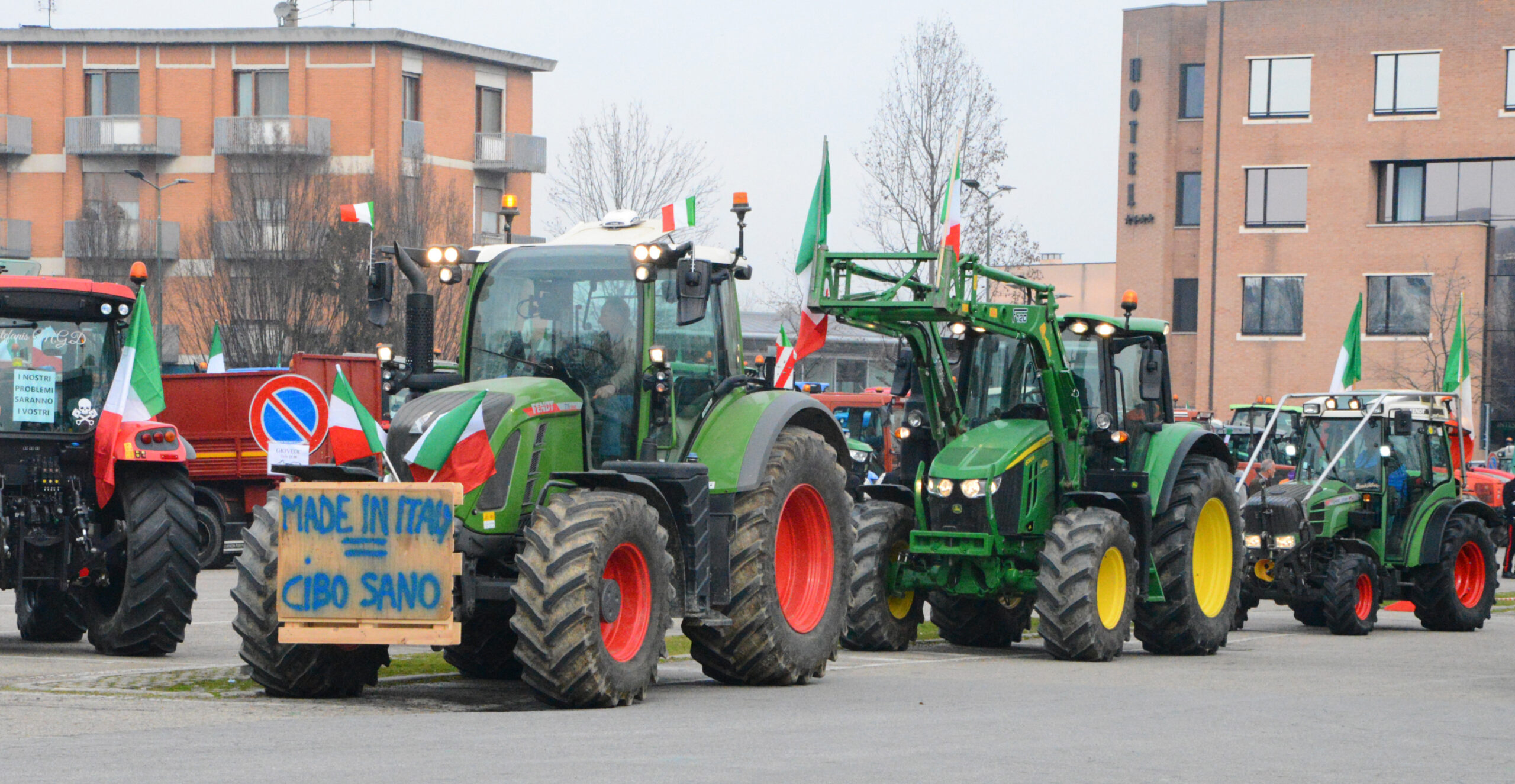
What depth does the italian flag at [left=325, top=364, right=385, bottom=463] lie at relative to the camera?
39.0 feet

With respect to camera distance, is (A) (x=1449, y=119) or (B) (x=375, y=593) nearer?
(B) (x=375, y=593)

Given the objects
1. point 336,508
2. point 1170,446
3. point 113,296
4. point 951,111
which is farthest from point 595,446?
point 951,111

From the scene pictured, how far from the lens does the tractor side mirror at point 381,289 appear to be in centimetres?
1155

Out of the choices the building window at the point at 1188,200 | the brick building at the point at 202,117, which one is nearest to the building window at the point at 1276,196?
the building window at the point at 1188,200

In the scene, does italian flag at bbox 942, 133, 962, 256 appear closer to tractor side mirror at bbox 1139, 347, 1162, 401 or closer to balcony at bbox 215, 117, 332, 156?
tractor side mirror at bbox 1139, 347, 1162, 401

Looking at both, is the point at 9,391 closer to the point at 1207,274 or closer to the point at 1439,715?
the point at 1439,715

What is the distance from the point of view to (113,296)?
46.3 feet

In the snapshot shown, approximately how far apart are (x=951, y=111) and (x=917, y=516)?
26.4 meters

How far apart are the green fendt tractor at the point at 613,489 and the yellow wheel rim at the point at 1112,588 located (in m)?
2.80

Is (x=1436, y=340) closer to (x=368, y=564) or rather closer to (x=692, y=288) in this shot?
(x=692, y=288)

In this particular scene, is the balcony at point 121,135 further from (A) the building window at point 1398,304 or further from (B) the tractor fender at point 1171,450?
(B) the tractor fender at point 1171,450

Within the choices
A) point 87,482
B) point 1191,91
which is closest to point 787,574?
point 87,482

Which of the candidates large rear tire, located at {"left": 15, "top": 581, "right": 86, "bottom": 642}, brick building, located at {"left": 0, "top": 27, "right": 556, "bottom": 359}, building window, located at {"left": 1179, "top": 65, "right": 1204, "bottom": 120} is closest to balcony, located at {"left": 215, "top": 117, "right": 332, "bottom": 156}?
brick building, located at {"left": 0, "top": 27, "right": 556, "bottom": 359}

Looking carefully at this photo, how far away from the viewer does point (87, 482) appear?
13.8 m
